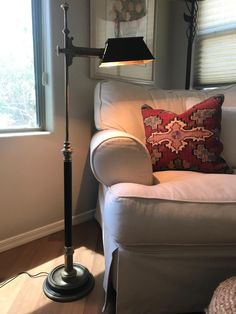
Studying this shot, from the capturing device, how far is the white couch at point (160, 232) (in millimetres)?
875

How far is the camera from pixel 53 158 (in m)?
→ 1.68

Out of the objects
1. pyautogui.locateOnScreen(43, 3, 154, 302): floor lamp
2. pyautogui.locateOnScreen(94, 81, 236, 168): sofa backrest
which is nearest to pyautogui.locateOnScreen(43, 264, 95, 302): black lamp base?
pyautogui.locateOnScreen(43, 3, 154, 302): floor lamp

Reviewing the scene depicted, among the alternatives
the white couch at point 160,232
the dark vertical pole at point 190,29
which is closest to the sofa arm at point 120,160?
the white couch at point 160,232

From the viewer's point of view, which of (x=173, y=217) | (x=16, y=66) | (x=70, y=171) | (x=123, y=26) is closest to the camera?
(x=173, y=217)

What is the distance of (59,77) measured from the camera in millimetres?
1638

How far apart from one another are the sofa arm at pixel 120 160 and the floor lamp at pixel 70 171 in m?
0.15

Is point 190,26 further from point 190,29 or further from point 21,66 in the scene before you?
point 21,66

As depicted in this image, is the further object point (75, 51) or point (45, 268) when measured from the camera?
point (45, 268)

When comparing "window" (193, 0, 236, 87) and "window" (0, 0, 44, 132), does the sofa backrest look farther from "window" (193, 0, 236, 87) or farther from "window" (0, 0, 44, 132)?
"window" (193, 0, 236, 87)

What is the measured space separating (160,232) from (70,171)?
474 mm

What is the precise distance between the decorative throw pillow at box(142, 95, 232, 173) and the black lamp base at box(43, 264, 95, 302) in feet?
2.03

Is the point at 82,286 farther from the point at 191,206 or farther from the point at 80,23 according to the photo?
the point at 80,23

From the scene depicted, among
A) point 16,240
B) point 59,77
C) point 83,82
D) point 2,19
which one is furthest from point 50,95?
point 16,240

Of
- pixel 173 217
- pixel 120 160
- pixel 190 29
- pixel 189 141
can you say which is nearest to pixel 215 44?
pixel 190 29
